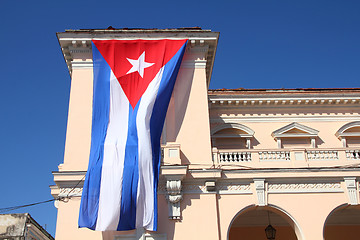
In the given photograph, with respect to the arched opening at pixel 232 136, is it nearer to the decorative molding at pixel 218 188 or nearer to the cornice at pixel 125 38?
the cornice at pixel 125 38

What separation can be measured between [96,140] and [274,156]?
6.93 metres

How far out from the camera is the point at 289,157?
17.4 m

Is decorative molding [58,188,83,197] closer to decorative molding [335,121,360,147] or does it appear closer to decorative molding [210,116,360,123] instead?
decorative molding [210,116,360,123]

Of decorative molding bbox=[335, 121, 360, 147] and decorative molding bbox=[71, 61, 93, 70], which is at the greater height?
decorative molding bbox=[71, 61, 93, 70]

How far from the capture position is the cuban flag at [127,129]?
15125 mm

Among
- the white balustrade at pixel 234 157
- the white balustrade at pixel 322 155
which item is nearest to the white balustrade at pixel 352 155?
the white balustrade at pixel 322 155

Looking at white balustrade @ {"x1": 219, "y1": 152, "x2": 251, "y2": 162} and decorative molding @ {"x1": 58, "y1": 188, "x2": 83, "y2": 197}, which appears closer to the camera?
decorative molding @ {"x1": 58, "y1": 188, "x2": 83, "y2": 197}

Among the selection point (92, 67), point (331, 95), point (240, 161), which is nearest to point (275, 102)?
point (331, 95)

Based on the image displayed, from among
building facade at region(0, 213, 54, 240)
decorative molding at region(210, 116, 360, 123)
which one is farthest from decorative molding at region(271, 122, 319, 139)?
building facade at region(0, 213, 54, 240)

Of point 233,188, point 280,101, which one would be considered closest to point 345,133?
point 280,101

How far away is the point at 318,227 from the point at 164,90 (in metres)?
7.79

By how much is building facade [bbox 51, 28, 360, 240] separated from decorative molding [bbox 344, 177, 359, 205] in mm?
38

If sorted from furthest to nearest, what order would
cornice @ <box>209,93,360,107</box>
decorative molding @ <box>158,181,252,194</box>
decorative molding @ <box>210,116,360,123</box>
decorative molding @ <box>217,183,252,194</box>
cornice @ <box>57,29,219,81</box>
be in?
decorative molding @ <box>210,116,360,123</box> → cornice @ <box>209,93,360,107</box> → cornice @ <box>57,29,219,81</box> → decorative molding @ <box>217,183,252,194</box> → decorative molding @ <box>158,181,252,194</box>

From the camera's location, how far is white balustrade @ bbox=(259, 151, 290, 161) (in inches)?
683
